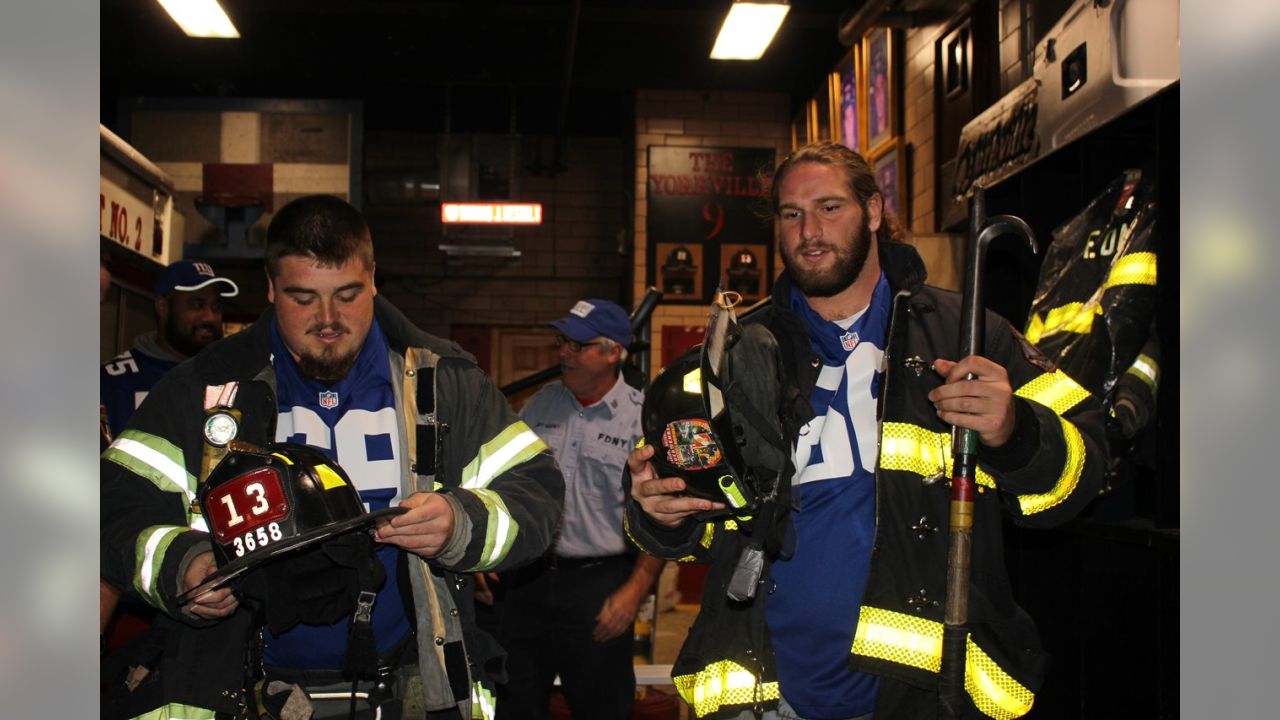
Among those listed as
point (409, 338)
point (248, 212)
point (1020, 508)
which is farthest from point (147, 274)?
point (1020, 508)

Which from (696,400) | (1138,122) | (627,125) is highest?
(627,125)

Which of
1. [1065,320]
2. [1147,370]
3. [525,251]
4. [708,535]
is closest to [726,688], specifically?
[708,535]

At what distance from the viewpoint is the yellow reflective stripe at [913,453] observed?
2260mm

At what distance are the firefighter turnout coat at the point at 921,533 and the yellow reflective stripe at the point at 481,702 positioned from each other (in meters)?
0.43

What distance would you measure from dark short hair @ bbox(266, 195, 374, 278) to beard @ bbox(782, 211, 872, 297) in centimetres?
97

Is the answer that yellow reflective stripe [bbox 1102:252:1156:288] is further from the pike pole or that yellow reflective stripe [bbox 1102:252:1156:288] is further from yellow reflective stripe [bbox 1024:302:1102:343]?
the pike pole

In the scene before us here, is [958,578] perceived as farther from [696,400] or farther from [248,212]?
[248,212]

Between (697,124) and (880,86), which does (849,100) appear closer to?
(880,86)

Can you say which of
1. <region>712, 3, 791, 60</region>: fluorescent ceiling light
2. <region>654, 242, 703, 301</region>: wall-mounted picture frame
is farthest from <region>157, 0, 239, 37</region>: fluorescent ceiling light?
<region>654, 242, 703, 301</region>: wall-mounted picture frame

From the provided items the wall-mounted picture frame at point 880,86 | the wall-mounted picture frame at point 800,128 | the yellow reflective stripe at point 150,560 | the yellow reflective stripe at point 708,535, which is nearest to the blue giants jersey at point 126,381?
the yellow reflective stripe at point 150,560

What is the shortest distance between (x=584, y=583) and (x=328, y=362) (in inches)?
85.1

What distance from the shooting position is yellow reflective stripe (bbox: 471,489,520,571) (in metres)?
2.27

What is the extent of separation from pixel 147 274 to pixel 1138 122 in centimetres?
479

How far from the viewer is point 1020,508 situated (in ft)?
7.52
